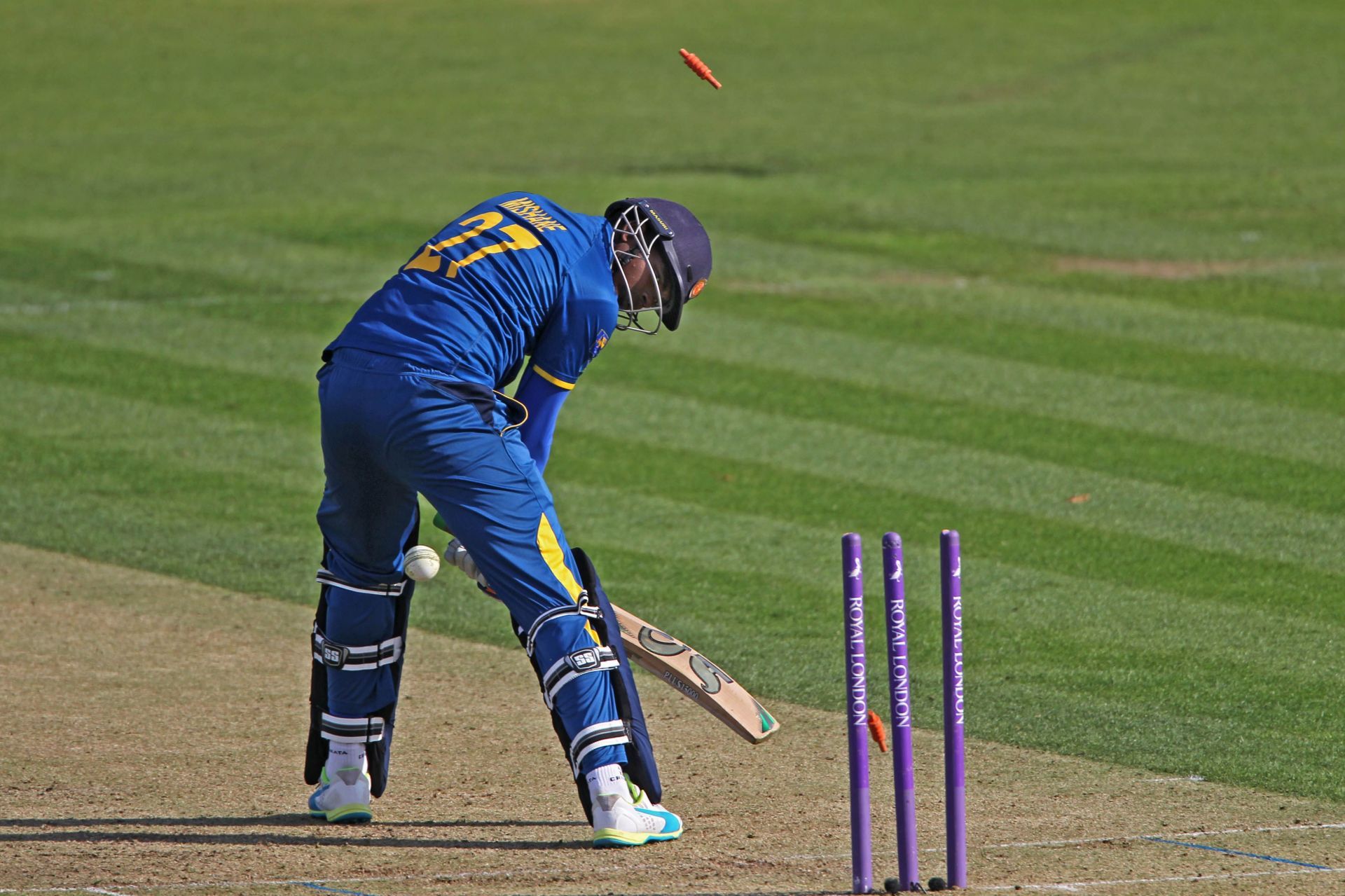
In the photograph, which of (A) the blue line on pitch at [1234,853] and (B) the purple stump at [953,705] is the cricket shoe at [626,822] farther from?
(A) the blue line on pitch at [1234,853]

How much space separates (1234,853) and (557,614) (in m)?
2.06

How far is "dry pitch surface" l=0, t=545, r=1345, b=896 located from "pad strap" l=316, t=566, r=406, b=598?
728 millimetres

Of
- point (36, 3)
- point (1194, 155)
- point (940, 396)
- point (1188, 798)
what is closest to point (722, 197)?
point (1194, 155)

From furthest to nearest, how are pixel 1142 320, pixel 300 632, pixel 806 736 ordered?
pixel 1142 320 < pixel 300 632 < pixel 806 736

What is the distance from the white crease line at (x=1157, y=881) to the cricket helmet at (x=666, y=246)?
6.28 feet

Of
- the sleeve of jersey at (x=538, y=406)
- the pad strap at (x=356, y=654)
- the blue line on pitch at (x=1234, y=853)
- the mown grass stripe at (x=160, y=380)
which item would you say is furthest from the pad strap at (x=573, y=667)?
the mown grass stripe at (x=160, y=380)

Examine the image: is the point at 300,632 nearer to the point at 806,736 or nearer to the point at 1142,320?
the point at 806,736

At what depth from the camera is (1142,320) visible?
13.6 metres

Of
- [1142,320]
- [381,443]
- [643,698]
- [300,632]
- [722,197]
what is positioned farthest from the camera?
[722,197]

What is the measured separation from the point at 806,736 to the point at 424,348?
7.45 feet

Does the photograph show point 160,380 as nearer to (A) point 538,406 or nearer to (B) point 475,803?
(B) point 475,803

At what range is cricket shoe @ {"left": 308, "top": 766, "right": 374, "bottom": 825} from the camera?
19.4 ft

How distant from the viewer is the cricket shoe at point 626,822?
5.46 meters

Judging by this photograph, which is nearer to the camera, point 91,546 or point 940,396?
point 91,546
